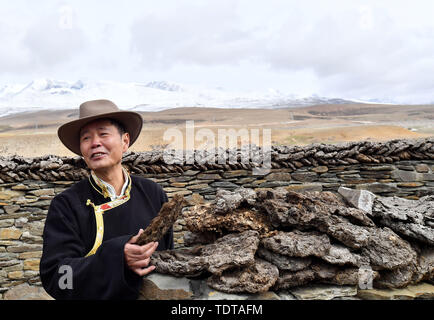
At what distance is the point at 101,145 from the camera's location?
1.90 meters

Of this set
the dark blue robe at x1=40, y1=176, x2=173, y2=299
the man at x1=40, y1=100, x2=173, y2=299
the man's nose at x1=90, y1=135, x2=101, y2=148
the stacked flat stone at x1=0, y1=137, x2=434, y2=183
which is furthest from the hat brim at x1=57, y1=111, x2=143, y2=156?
the stacked flat stone at x1=0, y1=137, x2=434, y2=183

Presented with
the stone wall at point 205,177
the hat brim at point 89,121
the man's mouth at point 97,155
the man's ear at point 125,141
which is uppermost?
the hat brim at point 89,121

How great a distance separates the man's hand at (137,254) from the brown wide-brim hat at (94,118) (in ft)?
2.41

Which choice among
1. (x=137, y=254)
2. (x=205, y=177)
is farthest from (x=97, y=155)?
(x=205, y=177)

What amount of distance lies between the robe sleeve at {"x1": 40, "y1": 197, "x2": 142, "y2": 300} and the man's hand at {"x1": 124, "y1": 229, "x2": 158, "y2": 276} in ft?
0.08

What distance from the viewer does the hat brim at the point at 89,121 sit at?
1.97 metres

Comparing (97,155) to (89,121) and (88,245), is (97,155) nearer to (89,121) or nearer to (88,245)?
(89,121)

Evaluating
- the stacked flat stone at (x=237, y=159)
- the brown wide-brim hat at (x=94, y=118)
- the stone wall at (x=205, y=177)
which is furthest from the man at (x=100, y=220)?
the stone wall at (x=205, y=177)

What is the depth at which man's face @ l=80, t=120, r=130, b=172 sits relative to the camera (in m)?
1.90

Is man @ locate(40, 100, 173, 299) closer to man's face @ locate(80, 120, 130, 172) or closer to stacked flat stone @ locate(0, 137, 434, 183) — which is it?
man's face @ locate(80, 120, 130, 172)

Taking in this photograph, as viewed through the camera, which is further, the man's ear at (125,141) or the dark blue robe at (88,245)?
the man's ear at (125,141)

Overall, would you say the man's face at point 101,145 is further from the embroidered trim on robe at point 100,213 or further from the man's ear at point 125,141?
the embroidered trim on robe at point 100,213
